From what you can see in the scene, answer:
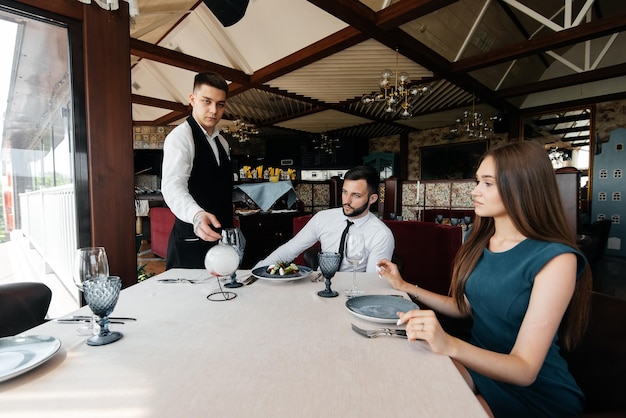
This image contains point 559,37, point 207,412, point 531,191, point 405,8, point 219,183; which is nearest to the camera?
point 207,412

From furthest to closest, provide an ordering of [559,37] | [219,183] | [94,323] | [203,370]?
[559,37] < [219,183] < [94,323] < [203,370]

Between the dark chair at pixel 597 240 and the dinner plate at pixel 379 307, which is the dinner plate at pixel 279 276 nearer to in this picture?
the dinner plate at pixel 379 307

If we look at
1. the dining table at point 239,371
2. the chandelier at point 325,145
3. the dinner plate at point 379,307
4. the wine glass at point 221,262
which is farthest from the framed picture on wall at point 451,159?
the dining table at point 239,371

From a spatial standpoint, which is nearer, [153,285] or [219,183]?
[153,285]

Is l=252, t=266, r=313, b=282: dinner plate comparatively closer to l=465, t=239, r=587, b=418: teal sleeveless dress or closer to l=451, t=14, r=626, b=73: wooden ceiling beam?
l=465, t=239, r=587, b=418: teal sleeveless dress

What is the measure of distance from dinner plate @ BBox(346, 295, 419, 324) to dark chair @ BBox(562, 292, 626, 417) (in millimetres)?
470

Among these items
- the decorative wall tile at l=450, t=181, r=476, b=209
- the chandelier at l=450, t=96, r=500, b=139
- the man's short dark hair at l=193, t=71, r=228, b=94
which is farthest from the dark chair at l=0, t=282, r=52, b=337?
the chandelier at l=450, t=96, r=500, b=139

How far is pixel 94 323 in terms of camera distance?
889mm

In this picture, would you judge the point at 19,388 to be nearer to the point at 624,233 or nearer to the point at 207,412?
the point at 207,412

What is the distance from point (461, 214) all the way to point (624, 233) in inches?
172

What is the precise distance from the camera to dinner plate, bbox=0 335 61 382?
0.65 metres

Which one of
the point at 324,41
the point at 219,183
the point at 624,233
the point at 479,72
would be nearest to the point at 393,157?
the point at 479,72

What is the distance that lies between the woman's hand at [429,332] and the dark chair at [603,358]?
0.47 m

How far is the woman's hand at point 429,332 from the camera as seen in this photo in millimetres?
744
